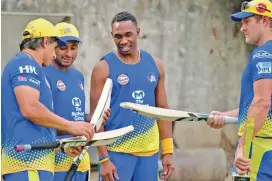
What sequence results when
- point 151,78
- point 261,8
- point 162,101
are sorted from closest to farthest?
point 261,8, point 151,78, point 162,101

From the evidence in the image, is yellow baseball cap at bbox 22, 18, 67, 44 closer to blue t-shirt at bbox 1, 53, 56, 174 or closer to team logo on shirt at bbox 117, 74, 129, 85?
blue t-shirt at bbox 1, 53, 56, 174

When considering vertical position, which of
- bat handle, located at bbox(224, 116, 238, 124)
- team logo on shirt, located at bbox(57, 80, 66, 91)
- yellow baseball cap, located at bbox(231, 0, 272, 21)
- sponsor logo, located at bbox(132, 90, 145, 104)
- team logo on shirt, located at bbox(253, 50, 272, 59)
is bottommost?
bat handle, located at bbox(224, 116, 238, 124)

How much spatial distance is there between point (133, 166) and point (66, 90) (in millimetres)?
914

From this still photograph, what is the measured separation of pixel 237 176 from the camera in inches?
252

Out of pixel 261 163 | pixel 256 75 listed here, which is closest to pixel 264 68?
pixel 256 75

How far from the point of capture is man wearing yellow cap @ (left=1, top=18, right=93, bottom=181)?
6090 mm

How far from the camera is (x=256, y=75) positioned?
21.2 ft

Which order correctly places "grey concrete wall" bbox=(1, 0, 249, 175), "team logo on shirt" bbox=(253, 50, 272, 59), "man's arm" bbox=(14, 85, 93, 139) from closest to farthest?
"man's arm" bbox=(14, 85, 93, 139) < "team logo on shirt" bbox=(253, 50, 272, 59) < "grey concrete wall" bbox=(1, 0, 249, 175)


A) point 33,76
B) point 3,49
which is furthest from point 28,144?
point 3,49

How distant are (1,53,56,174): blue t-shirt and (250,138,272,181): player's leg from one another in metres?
1.58

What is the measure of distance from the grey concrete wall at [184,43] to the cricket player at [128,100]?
2.91 metres

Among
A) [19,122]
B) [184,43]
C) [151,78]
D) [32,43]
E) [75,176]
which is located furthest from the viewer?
[184,43]

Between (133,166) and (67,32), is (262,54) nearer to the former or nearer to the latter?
(133,166)

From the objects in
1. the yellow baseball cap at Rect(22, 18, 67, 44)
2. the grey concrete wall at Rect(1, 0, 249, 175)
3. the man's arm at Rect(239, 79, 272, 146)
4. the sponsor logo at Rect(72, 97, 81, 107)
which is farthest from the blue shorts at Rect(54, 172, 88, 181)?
the grey concrete wall at Rect(1, 0, 249, 175)
